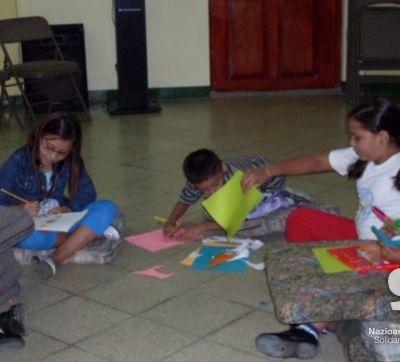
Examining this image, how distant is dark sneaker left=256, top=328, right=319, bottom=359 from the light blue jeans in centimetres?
104

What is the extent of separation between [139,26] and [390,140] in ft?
14.0

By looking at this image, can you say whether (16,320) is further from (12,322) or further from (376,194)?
(376,194)

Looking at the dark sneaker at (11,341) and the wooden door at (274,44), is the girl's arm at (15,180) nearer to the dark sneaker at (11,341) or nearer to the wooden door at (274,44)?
the dark sneaker at (11,341)

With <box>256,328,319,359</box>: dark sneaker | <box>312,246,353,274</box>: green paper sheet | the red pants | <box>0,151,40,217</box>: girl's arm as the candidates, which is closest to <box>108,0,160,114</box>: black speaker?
<box>0,151,40,217</box>: girl's arm

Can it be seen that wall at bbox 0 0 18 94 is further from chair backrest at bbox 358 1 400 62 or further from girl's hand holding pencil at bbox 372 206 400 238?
girl's hand holding pencil at bbox 372 206 400 238

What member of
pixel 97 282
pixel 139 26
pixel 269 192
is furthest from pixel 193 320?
pixel 139 26

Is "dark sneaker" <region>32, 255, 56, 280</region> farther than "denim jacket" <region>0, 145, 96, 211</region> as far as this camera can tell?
No

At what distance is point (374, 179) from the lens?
283 centimetres

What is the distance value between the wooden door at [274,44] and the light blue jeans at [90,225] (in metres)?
4.01

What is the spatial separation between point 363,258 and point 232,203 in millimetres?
1107

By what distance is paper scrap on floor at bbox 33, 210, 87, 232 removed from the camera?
3.33 meters

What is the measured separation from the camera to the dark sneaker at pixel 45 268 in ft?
11.1

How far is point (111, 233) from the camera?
3.67m

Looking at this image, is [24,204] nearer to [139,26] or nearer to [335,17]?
[139,26]
